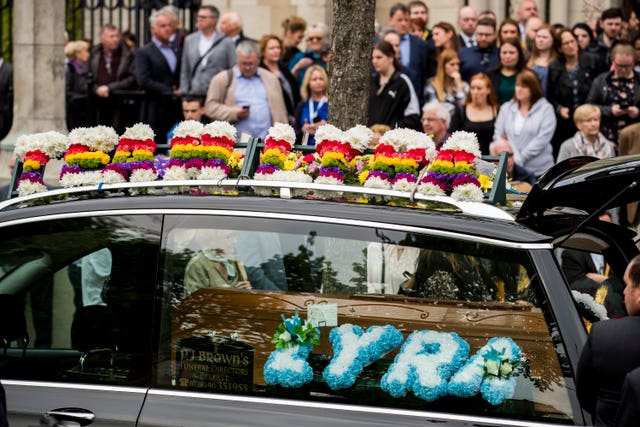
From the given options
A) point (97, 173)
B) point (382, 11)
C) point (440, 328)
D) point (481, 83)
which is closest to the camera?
point (440, 328)

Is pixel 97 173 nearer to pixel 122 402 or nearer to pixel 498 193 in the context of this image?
pixel 122 402

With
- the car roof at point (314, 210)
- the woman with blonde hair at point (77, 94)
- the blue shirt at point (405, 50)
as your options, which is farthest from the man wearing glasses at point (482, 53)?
the car roof at point (314, 210)

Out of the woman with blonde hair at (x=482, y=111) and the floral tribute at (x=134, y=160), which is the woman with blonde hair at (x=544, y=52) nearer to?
the woman with blonde hair at (x=482, y=111)

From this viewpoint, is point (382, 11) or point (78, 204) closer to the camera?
point (78, 204)

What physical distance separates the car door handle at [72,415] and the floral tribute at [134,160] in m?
1.34

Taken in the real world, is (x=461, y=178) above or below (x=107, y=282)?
above

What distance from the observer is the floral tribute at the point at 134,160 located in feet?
19.5

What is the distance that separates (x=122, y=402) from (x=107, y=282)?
563 millimetres

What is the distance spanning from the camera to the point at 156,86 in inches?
569

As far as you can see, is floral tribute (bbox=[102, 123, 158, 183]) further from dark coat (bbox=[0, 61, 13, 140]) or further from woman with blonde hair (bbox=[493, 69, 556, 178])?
dark coat (bbox=[0, 61, 13, 140])

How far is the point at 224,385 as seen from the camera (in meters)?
4.83

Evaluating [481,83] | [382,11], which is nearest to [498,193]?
[481,83]

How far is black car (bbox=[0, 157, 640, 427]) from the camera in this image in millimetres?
4598

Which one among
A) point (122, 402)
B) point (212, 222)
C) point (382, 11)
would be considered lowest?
point (122, 402)
